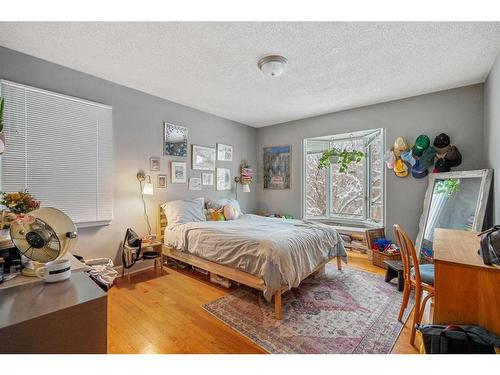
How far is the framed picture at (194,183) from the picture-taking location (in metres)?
3.89

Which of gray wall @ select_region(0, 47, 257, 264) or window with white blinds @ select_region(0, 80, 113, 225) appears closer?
window with white blinds @ select_region(0, 80, 113, 225)

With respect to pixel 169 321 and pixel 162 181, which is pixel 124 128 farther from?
pixel 169 321

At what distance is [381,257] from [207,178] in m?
3.03

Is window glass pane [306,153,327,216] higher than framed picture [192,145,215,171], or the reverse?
framed picture [192,145,215,171]

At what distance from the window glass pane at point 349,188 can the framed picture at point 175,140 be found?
8.93 ft

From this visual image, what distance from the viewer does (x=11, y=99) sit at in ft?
7.20

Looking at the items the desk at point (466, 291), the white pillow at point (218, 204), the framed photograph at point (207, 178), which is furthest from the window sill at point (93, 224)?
the desk at point (466, 291)

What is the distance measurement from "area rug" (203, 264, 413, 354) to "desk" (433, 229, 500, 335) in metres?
0.64

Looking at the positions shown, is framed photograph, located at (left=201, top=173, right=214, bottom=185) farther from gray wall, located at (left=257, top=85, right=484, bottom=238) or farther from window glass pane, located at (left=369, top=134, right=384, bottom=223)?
window glass pane, located at (left=369, top=134, right=384, bottom=223)

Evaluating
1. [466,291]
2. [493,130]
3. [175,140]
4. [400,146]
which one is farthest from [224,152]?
[466,291]

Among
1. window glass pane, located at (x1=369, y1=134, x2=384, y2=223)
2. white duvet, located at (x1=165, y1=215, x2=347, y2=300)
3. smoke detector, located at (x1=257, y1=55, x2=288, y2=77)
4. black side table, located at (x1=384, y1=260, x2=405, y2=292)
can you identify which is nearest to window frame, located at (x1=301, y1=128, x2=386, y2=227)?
window glass pane, located at (x1=369, y1=134, x2=384, y2=223)

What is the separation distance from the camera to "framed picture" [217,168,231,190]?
4363mm

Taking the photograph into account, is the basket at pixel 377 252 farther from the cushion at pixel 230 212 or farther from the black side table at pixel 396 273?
the cushion at pixel 230 212
